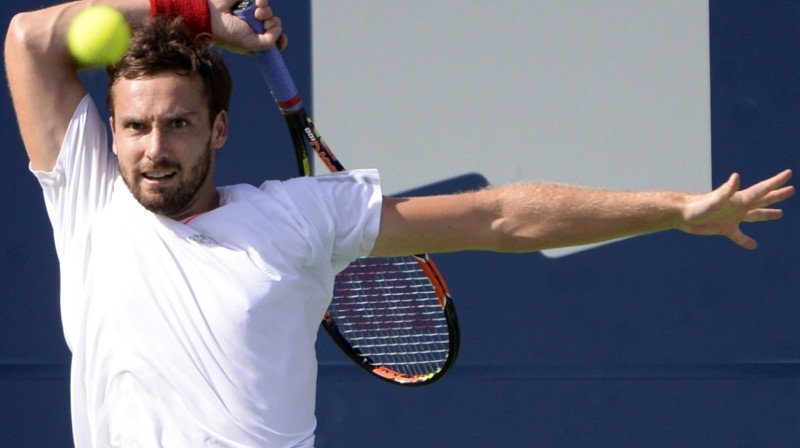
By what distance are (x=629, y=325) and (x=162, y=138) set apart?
2.42m

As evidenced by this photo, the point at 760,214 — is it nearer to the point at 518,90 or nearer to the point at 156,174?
the point at 156,174

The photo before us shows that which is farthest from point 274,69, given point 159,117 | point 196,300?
point 196,300

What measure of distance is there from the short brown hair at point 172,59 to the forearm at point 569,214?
1.88ft

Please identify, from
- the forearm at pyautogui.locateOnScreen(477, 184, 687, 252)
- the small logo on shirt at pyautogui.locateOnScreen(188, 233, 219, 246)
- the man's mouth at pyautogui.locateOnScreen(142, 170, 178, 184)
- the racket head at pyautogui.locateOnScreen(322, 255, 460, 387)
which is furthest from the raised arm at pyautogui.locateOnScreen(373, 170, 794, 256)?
the racket head at pyautogui.locateOnScreen(322, 255, 460, 387)

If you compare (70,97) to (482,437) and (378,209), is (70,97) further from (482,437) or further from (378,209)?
(482,437)

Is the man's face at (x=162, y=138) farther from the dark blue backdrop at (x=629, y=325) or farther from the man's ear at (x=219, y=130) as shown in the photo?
the dark blue backdrop at (x=629, y=325)

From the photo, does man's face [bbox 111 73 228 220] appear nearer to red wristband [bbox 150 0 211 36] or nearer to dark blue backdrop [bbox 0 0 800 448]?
red wristband [bbox 150 0 211 36]

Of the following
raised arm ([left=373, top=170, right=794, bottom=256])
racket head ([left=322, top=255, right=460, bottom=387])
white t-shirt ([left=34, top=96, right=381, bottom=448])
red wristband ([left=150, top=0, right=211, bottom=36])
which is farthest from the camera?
racket head ([left=322, top=255, right=460, bottom=387])

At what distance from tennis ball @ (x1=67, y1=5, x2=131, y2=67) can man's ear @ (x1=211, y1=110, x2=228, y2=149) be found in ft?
0.74

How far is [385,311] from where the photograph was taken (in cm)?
361

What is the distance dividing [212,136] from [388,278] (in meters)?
1.32

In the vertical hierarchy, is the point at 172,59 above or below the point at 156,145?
above

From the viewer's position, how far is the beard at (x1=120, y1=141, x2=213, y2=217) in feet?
7.35

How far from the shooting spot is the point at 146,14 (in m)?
2.45
